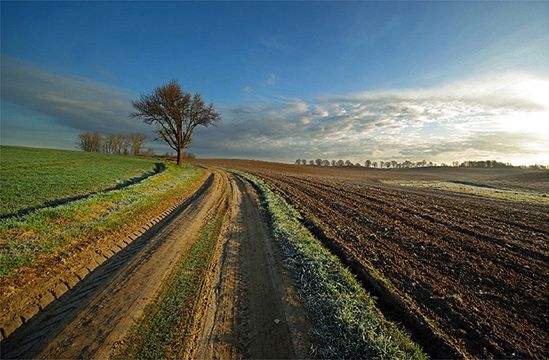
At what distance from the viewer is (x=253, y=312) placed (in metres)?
4.91

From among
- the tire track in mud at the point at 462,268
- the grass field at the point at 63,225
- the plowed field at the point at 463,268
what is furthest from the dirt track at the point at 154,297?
the tire track in mud at the point at 462,268

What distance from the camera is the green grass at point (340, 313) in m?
4.04

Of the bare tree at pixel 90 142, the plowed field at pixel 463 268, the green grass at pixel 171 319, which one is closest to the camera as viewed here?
the green grass at pixel 171 319

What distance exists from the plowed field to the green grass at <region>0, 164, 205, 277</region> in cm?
836

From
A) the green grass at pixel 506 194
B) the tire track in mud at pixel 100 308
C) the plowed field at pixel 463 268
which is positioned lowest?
the tire track in mud at pixel 100 308

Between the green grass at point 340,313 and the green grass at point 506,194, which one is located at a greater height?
the green grass at point 506,194

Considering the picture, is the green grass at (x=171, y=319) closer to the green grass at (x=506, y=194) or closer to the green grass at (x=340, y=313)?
the green grass at (x=340, y=313)

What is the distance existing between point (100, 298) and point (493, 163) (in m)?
172

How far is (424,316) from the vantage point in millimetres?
5004

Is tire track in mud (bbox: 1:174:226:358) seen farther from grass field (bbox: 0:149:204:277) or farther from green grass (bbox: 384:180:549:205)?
green grass (bbox: 384:180:549:205)

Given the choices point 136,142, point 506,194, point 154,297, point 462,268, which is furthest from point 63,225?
point 136,142

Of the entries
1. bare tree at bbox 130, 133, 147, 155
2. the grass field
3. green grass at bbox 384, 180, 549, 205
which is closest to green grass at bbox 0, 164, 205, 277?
the grass field

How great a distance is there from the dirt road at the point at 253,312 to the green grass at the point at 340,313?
0.31 metres

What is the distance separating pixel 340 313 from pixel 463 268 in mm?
5066
